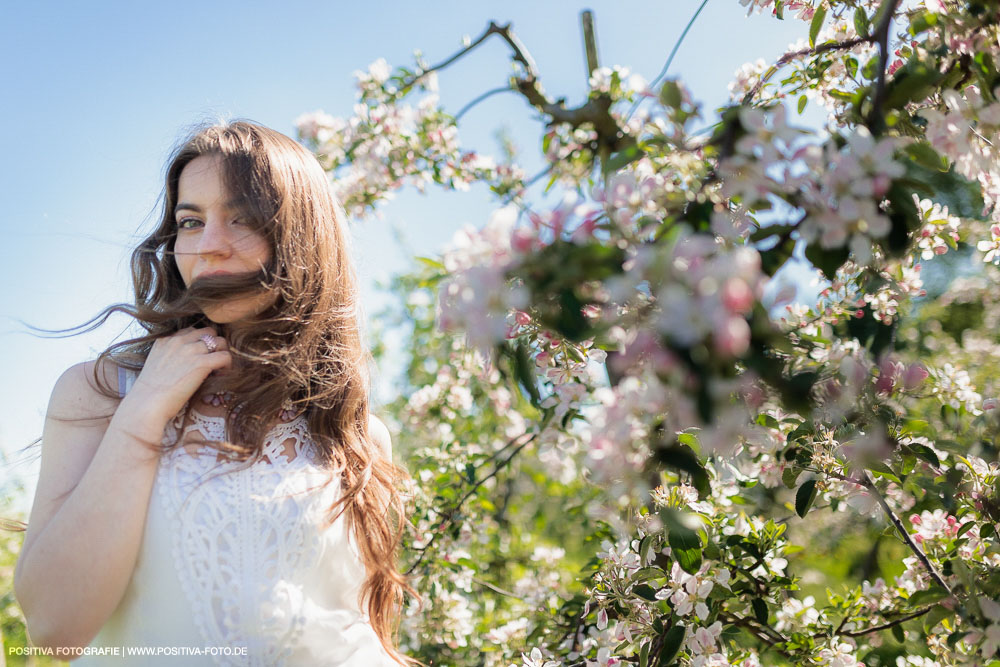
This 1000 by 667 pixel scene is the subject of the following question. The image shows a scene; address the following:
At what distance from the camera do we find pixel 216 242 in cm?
134

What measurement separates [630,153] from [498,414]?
247cm

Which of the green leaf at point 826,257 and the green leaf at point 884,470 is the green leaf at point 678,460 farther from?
the green leaf at point 884,470

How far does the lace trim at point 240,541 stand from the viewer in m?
1.20

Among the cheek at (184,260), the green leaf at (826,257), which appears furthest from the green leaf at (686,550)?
the cheek at (184,260)

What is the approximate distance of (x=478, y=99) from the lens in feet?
6.48

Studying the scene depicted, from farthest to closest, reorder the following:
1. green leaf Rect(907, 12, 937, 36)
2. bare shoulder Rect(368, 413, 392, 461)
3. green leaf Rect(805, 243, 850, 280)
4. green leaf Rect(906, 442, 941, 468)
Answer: bare shoulder Rect(368, 413, 392, 461)
green leaf Rect(906, 442, 941, 468)
green leaf Rect(907, 12, 937, 36)
green leaf Rect(805, 243, 850, 280)

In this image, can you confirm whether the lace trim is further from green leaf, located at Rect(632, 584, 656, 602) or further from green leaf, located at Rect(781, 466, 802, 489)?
green leaf, located at Rect(781, 466, 802, 489)

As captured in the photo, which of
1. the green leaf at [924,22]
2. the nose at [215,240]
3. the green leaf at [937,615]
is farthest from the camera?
the nose at [215,240]

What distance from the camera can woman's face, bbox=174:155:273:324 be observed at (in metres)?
1.34

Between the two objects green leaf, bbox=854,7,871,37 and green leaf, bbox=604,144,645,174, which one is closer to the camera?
green leaf, bbox=604,144,645,174

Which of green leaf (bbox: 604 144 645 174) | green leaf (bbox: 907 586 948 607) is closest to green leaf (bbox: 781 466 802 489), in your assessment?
green leaf (bbox: 907 586 948 607)

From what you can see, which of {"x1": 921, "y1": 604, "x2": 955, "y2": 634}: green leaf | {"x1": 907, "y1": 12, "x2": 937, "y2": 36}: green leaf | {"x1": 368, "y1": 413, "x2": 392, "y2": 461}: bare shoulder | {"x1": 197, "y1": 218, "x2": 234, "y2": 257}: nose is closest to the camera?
{"x1": 907, "y1": 12, "x2": 937, "y2": 36}: green leaf

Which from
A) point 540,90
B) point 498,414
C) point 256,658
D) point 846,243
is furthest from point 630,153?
point 498,414

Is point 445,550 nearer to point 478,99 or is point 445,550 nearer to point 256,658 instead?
point 256,658
